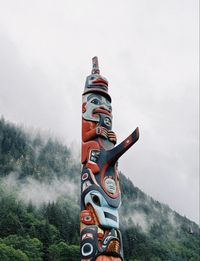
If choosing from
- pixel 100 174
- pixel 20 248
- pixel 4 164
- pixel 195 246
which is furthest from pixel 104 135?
pixel 195 246

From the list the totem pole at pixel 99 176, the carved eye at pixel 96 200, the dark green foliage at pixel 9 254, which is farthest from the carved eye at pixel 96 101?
the dark green foliage at pixel 9 254

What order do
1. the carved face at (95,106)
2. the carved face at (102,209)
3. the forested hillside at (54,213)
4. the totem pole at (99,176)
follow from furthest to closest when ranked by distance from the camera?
the forested hillside at (54,213), the carved face at (95,106), the carved face at (102,209), the totem pole at (99,176)

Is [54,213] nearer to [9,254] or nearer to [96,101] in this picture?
[9,254]

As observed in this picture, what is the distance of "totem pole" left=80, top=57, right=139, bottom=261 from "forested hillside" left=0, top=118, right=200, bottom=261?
50.7 feet

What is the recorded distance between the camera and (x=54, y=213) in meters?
35.3

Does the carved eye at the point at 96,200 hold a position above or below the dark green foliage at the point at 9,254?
below

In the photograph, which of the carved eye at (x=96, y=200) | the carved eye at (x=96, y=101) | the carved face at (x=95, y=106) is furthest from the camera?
the carved eye at (x=96, y=101)

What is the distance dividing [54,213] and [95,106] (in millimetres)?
26999

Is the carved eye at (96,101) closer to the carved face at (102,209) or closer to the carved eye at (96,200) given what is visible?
the carved face at (102,209)

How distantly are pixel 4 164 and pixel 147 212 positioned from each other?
30548 millimetres

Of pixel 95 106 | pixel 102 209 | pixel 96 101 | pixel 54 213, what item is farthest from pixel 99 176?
pixel 54 213

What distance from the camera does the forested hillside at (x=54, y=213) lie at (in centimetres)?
2705

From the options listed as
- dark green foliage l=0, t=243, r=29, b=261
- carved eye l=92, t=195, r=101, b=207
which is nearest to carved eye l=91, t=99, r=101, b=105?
carved eye l=92, t=195, r=101, b=207

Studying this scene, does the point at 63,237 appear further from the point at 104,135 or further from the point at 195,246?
the point at 195,246
